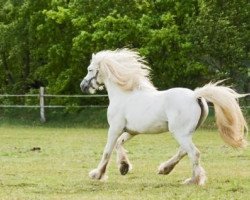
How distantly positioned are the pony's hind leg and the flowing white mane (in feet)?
4.01

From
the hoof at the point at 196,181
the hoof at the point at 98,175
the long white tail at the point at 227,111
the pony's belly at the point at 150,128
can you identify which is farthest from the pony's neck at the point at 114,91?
the hoof at the point at 196,181

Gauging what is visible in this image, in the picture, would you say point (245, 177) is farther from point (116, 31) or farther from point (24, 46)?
point (24, 46)

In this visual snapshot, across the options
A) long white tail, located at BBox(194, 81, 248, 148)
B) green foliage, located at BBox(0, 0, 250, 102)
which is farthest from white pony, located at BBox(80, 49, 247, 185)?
green foliage, located at BBox(0, 0, 250, 102)

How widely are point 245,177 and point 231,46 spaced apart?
1512 cm

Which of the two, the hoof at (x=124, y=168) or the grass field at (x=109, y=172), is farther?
the hoof at (x=124, y=168)

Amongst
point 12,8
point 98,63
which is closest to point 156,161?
point 98,63

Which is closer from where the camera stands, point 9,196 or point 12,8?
point 9,196

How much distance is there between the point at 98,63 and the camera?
427 inches

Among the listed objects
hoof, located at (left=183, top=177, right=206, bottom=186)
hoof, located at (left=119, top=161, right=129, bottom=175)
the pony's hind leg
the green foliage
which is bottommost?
the green foliage

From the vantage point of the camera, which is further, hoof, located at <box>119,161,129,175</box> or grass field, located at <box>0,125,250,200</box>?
hoof, located at <box>119,161,129,175</box>

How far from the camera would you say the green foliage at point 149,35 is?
25.5m

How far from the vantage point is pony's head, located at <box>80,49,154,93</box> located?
1048 centimetres

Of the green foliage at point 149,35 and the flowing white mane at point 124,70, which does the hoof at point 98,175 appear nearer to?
the flowing white mane at point 124,70

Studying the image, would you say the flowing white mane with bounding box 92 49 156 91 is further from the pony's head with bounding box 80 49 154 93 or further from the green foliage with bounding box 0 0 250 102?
the green foliage with bounding box 0 0 250 102
